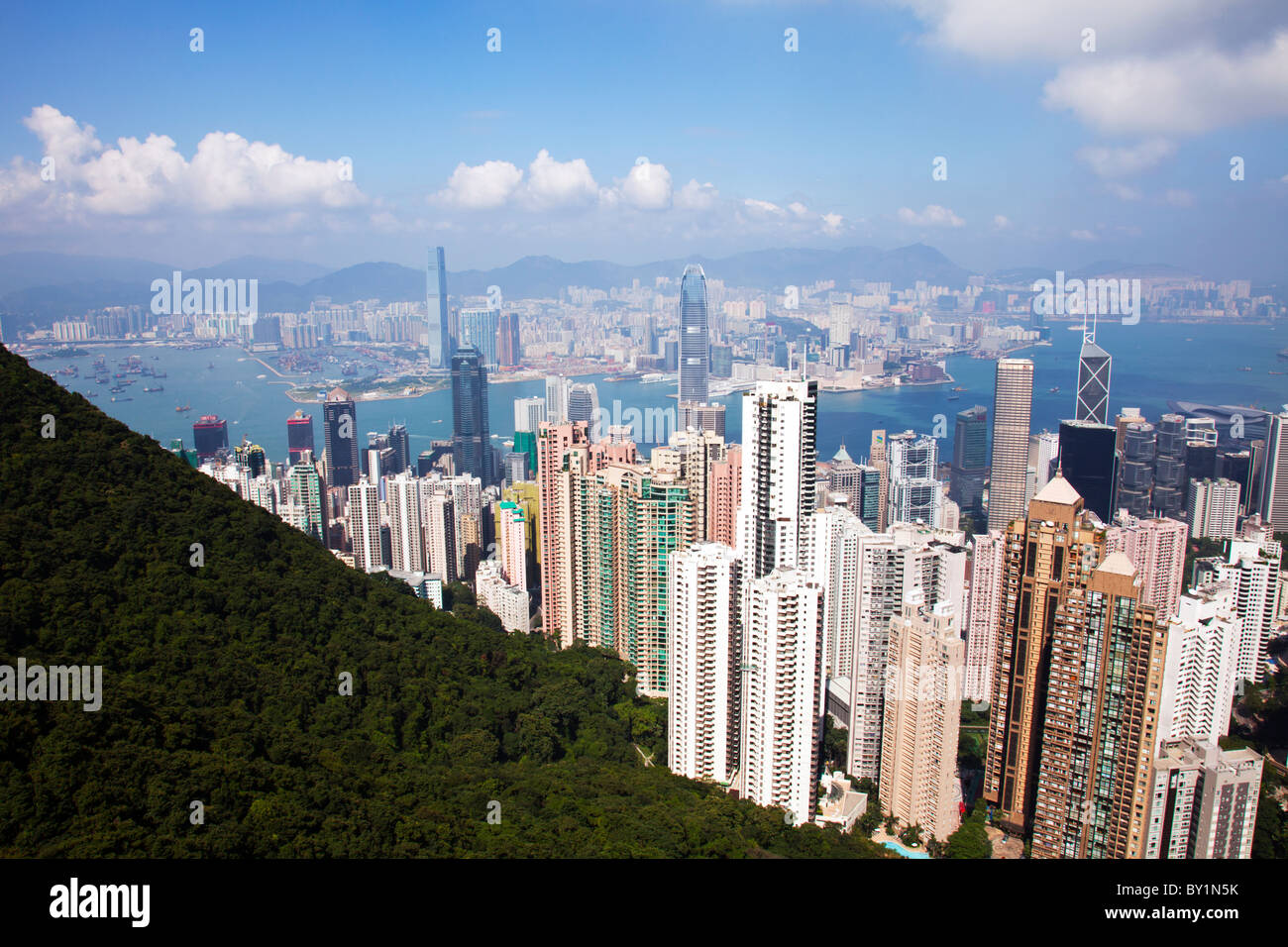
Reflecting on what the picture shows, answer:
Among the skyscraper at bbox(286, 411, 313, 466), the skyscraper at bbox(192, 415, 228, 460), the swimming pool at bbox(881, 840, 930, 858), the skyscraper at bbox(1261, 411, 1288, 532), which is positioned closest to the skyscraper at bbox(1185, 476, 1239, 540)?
the skyscraper at bbox(1261, 411, 1288, 532)

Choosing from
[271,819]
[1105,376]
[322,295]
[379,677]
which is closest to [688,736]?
[379,677]

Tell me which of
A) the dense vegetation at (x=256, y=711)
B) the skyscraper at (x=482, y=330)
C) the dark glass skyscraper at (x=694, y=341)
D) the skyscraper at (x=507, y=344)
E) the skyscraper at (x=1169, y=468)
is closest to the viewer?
the dense vegetation at (x=256, y=711)

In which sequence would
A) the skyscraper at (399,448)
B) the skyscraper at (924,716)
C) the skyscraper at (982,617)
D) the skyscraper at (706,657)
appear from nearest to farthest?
1. the skyscraper at (924,716)
2. the skyscraper at (706,657)
3. the skyscraper at (982,617)
4. the skyscraper at (399,448)

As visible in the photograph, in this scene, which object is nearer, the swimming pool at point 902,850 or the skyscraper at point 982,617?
the swimming pool at point 902,850

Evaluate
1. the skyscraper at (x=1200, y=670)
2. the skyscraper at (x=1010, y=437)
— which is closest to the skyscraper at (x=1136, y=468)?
the skyscraper at (x=1010, y=437)

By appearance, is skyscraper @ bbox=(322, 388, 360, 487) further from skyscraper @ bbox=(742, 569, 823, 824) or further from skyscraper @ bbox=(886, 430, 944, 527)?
skyscraper @ bbox=(742, 569, 823, 824)

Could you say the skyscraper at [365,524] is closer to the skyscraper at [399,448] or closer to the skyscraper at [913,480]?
the skyscraper at [399,448]

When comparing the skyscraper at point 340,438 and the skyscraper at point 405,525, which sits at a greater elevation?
the skyscraper at point 340,438
